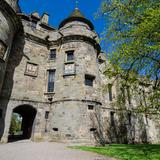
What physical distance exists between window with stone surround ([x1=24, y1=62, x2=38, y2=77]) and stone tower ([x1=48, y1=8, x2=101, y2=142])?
2.12 metres

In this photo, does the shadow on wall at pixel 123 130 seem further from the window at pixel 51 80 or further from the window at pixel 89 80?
the window at pixel 51 80

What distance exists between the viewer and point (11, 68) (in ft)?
45.1

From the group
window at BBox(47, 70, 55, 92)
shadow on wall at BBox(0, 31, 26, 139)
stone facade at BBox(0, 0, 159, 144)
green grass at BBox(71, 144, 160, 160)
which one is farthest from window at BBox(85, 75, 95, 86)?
shadow on wall at BBox(0, 31, 26, 139)

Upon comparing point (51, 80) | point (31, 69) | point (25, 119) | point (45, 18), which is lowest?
point (25, 119)

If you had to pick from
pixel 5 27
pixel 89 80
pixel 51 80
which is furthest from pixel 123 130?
pixel 5 27

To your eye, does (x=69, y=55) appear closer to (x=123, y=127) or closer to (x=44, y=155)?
(x=123, y=127)

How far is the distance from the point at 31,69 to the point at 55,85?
9.67ft

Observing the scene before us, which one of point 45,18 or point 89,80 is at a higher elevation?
point 45,18

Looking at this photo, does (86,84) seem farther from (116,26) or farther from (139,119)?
(139,119)

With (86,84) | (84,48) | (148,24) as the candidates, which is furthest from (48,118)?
(148,24)

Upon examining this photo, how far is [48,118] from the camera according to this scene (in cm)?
1388

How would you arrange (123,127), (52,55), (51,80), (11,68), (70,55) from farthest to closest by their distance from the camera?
1. (123,127)
2. (52,55)
3. (70,55)
4. (51,80)
5. (11,68)

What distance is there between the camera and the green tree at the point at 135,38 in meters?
6.71

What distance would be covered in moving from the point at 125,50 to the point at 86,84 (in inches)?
308
